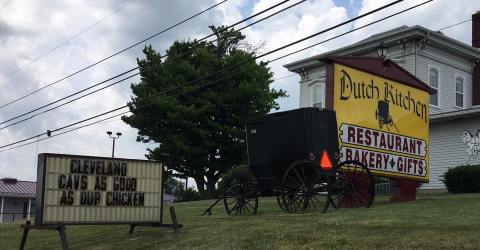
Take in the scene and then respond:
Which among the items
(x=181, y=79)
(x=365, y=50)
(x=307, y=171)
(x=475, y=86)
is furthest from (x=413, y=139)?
(x=181, y=79)

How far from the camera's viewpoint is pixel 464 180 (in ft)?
77.3

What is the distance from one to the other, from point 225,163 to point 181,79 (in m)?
6.33

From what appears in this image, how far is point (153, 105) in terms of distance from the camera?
39.0 meters

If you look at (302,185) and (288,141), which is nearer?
(302,185)

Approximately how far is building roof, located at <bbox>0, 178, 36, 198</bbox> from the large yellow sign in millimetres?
50141

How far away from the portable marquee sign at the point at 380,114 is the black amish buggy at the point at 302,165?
2.48ft

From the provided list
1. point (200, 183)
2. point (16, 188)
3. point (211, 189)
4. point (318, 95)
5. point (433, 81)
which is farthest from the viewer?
point (16, 188)

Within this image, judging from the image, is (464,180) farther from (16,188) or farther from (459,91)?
(16,188)

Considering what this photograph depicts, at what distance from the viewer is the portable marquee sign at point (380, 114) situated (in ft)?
56.6

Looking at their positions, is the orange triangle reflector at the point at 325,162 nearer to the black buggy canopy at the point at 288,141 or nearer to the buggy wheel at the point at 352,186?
the black buggy canopy at the point at 288,141

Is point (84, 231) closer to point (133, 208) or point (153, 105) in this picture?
point (133, 208)

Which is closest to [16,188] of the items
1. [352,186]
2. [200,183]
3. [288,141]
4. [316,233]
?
[200,183]

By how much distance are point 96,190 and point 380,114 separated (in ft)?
29.0

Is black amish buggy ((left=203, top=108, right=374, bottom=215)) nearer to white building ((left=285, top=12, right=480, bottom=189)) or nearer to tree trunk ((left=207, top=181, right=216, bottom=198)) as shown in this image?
white building ((left=285, top=12, right=480, bottom=189))
